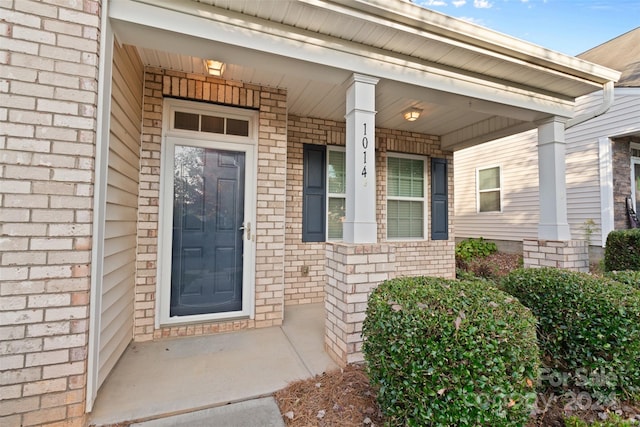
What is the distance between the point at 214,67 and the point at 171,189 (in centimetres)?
125

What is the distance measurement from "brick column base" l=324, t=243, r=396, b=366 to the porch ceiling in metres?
1.53

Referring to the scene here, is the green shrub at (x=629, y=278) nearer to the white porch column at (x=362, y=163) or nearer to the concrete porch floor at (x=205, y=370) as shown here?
the white porch column at (x=362, y=163)

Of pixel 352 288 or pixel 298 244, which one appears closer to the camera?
pixel 352 288

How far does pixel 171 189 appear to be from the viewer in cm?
290

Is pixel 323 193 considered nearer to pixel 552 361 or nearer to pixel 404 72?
pixel 404 72

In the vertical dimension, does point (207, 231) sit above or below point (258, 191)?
below

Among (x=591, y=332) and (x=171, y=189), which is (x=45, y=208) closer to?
(x=171, y=189)

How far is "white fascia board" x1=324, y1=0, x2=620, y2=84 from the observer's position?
219 centimetres

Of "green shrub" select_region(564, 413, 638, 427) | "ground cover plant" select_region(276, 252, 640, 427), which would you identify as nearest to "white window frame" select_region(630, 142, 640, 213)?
"ground cover plant" select_region(276, 252, 640, 427)

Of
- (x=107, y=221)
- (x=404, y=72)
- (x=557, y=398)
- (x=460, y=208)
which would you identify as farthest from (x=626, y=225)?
(x=107, y=221)

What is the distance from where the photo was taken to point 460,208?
8.71 metres

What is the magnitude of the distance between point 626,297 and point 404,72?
232 centimetres

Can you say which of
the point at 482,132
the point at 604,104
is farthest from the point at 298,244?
the point at 604,104

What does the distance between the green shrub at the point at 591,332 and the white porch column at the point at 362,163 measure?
4.50ft
